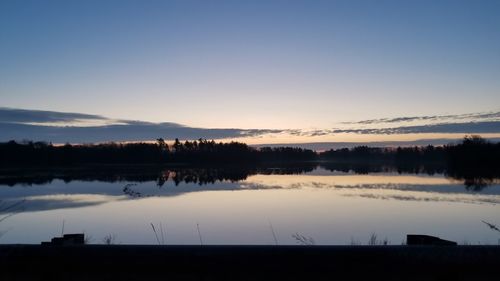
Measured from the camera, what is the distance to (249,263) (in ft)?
7.70

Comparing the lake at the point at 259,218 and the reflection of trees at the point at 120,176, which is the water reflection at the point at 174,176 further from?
the lake at the point at 259,218

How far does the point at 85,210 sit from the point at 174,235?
871 centimetres

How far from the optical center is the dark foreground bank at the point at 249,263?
231 cm

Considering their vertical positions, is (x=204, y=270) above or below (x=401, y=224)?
above

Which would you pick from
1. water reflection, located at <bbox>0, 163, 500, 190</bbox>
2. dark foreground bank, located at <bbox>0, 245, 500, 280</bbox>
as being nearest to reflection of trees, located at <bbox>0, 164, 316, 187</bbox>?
water reflection, located at <bbox>0, 163, 500, 190</bbox>

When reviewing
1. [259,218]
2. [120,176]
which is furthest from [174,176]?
[259,218]

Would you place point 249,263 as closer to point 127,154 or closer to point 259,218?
point 259,218

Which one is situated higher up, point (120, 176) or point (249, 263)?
point (249, 263)

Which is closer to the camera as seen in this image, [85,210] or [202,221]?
[202,221]

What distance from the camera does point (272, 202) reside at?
24.9 metres

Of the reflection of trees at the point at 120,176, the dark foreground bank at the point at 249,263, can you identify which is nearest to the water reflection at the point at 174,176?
the reflection of trees at the point at 120,176

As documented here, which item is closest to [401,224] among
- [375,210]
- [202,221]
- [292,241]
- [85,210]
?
[375,210]

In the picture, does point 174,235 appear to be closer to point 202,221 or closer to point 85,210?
point 202,221

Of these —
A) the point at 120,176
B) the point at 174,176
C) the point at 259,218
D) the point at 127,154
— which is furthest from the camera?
the point at 127,154
